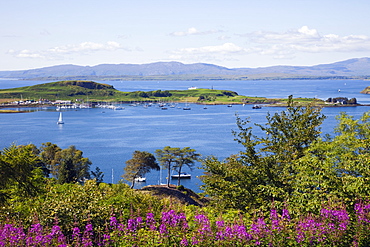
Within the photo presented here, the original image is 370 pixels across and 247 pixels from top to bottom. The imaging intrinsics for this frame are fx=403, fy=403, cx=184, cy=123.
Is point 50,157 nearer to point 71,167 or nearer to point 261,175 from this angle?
point 71,167

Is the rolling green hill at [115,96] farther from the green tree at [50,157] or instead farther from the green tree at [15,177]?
the green tree at [15,177]

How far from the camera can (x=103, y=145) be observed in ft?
253

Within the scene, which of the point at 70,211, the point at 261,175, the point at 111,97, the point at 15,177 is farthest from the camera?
the point at 111,97

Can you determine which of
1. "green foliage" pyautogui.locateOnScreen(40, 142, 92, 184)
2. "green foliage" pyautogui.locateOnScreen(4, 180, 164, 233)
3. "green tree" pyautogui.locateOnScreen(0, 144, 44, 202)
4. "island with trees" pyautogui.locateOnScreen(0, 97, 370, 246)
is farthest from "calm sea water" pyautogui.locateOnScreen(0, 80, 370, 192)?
"green foliage" pyautogui.locateOnScreen(4, 180, 164, 233)

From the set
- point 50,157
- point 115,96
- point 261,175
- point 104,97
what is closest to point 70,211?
point 261,175

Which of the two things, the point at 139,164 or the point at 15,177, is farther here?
the point at 139,164

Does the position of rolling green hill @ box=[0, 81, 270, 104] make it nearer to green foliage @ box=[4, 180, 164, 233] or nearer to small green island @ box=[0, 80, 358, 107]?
small green island @ box=[0, 80, 358, 107]

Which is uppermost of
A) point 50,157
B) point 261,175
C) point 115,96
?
point 261,175

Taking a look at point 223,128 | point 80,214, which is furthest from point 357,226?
point 223,128

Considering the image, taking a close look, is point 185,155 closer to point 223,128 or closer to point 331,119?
point 223,128

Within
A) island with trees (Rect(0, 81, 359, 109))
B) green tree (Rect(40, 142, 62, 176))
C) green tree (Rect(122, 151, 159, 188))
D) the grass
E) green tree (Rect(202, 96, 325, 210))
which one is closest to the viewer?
green tree (Rect(202, 96, 325, 210))

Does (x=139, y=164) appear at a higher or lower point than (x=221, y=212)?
lower

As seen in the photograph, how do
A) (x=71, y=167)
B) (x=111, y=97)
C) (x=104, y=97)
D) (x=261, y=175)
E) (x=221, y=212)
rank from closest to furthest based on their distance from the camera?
(x=221, y=212) < (x=261, y=175) < (x=71, y=167) < (x=111, y=97) < (x=104, y=97)

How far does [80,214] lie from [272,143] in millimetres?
8325
